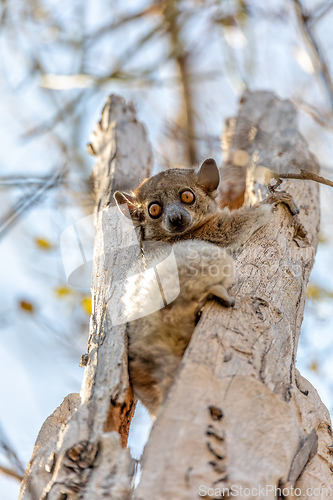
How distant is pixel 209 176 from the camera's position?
411cm

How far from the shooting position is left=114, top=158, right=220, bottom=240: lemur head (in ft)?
12.4

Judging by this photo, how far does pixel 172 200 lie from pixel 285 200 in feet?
2.87

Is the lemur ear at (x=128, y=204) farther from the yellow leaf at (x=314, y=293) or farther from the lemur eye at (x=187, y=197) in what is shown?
the yellow leaf at (x=314, y=293)

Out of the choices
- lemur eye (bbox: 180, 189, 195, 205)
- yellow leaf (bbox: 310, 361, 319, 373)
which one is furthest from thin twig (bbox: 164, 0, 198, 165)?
yellow leaf (bbox: 310, 361, 319, 373)

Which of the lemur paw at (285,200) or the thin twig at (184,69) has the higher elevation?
the thin twig at (184,69)

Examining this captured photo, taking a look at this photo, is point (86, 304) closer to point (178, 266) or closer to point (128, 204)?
point (128, 204)

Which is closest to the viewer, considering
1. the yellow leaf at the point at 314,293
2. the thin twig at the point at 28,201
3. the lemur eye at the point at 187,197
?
the thin twig at the point at 28,201

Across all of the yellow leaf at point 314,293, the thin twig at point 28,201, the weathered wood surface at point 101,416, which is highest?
the yellow leaf at point 314,293

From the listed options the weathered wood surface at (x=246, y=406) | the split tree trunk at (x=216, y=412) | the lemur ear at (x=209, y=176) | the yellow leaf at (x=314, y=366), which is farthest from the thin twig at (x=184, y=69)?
the weathered wood surface at (x=246, y=406)

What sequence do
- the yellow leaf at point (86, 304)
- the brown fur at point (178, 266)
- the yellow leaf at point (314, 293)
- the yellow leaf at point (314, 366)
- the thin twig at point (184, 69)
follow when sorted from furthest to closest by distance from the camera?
1. the thin twig at point (184, 69)
2. the yellow leaf at point (314, 293)
3. the yellow leaf at point (314, 366)
4. the yellow leaf at point (86, 304)
5. the brown fur at point (178, 266)

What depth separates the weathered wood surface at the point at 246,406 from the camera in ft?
6.20

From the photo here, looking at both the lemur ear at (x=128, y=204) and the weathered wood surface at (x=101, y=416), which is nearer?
the weathered wood surface at (x=101, y=416)

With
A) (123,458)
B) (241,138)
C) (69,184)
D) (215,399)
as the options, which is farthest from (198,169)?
(123,458)

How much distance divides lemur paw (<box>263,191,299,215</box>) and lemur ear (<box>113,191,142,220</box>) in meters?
1.04
